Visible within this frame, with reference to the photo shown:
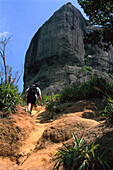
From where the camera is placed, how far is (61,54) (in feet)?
57.0

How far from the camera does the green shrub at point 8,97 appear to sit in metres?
4.22

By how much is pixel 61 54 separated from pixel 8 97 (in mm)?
13713

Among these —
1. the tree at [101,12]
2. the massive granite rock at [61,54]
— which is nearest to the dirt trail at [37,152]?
the tree at [101,12]

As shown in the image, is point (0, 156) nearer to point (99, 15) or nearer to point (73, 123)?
point (73, 123)

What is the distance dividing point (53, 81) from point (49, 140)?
12.3 meters

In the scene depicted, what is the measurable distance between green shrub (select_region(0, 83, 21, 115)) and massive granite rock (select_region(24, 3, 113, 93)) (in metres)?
9.39

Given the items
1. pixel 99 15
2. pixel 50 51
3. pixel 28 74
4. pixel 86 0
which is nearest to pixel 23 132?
pixel 99 15

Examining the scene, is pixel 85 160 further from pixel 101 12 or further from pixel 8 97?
pixel 101 12

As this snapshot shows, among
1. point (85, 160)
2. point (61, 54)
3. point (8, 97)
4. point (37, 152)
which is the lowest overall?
point (37, 152)

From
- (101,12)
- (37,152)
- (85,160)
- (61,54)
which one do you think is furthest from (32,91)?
(61,54)

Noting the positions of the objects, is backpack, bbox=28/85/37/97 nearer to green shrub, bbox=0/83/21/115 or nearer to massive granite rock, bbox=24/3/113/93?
green shrub, bbox=0/83/21/115

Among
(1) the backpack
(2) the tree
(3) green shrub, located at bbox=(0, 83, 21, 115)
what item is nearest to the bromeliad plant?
(3) green shrub, located at bbox=(0, 83, 21, 115)

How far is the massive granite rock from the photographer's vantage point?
16.0m

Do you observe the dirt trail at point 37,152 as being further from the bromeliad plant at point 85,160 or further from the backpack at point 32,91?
the backpack at point 32,91
